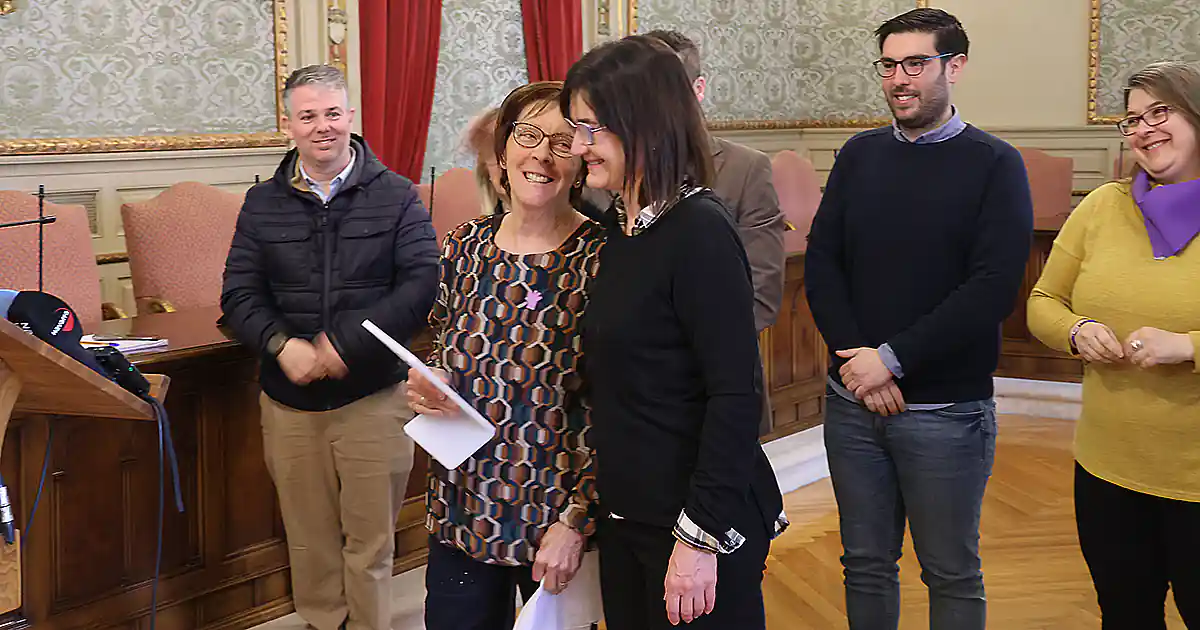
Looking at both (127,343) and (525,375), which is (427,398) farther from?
(127,343)

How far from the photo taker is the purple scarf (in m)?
2.35

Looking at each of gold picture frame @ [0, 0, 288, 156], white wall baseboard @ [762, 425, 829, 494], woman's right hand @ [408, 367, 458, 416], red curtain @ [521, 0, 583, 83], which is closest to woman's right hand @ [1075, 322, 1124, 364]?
woman's right hand @ [408, 367, 458, 416]

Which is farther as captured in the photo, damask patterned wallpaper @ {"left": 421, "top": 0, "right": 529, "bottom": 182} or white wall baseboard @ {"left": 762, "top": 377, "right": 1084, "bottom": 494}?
damask patterned wallpaper @ {"left": 421, "top": 0, "right": 529, "bottom": 182}

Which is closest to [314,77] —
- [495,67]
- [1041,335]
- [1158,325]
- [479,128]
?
[479,128]

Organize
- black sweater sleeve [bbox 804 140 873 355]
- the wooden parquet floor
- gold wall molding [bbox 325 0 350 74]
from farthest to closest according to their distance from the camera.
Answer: gold wall molding [bbox 325 0 350 74]
the wooden parquet floor
black sweater sleeve [bbox 804 140 873 355]

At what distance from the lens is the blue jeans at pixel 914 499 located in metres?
2.57

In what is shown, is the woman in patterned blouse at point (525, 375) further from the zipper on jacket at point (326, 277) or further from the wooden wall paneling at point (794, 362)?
the wooden wall paneling at point (794, 362)

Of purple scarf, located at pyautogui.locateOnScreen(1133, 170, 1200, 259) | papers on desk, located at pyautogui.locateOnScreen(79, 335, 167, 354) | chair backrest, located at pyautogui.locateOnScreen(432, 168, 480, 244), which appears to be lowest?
papers on desk, located at pyautogui.locateOnScreen(79, 335, 167, 354)

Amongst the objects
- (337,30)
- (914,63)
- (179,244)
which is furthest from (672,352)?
(337,30)

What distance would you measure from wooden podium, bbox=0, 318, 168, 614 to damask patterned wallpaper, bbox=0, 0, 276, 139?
3.56 metres

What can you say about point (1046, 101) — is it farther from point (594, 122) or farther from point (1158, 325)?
point (594, 122)

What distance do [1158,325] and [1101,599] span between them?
588mm

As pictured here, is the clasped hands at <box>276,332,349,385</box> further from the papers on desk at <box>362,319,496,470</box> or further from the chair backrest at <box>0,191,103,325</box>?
the chair backrest at <box>0,191,103,325</box>

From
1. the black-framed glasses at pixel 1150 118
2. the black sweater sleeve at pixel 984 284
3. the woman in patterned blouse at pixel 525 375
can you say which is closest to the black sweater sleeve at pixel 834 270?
the black sweater sleeve at pixel 984 284
